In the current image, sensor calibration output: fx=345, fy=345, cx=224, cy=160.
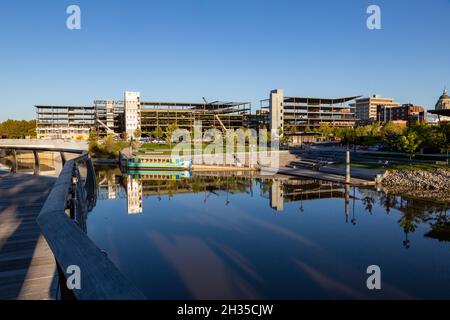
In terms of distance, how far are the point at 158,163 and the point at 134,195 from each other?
22.5m

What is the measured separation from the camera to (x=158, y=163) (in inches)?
2291

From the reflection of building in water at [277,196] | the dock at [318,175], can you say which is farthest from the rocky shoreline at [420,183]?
the reflection of building in water at [277,196]

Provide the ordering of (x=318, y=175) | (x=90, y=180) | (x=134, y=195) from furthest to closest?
(x=318, y=175)
(x=134, y=195)
(x=90, y=180)

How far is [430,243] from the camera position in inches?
776

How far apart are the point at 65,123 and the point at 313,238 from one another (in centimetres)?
12875

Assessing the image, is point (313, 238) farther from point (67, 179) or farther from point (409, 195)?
point (409, 195)

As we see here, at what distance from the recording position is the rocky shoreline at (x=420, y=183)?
32625mm

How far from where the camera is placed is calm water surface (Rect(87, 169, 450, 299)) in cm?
1402

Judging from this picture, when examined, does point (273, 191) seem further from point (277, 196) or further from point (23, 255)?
point (23, 255)

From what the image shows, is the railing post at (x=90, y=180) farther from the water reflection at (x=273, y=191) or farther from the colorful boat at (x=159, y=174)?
the colorful boat at (x=159, y=174)

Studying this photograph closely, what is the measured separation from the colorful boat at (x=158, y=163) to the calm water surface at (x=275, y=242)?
2018cm

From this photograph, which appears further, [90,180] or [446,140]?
[446,140]

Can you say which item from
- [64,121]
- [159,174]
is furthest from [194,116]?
[159,174]
